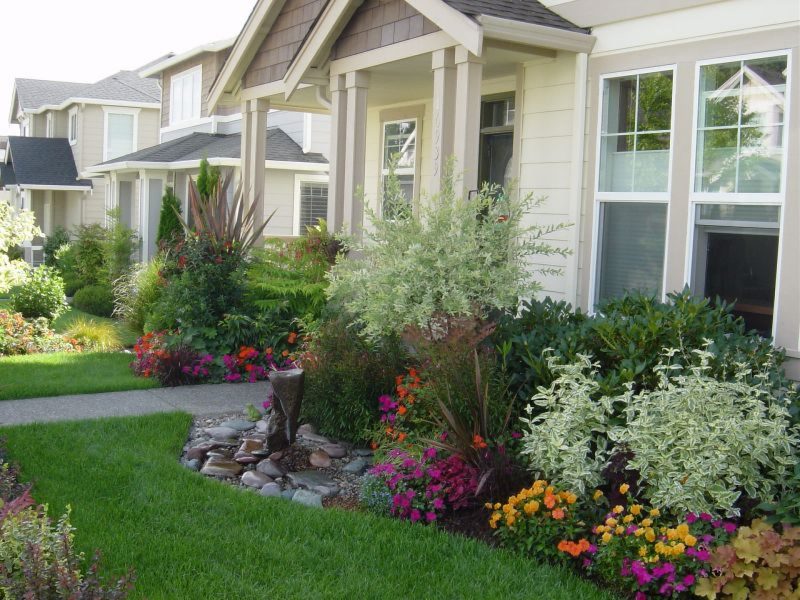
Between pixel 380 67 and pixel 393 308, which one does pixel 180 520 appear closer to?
pixel 393 308

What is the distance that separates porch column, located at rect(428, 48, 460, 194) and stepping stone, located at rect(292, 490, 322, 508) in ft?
12.4

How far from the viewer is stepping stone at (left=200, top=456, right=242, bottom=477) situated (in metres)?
6.39

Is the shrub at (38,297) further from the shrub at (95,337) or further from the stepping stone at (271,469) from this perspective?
the stepping stone at (271,469)

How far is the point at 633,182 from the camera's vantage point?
7957 mm

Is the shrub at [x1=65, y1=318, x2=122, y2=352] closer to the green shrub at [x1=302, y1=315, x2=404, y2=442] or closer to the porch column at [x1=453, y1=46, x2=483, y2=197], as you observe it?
the green shrub at [x1=302, y1=315, x2=404, y2=442]

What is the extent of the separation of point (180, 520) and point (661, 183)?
16.2 feet

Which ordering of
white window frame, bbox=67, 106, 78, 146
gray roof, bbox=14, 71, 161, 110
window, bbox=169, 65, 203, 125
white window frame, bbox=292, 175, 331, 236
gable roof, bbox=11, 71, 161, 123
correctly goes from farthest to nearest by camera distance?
white window frame, bbox=67, 106, 78, 146 < gray roof, bbox=14, 71, 161, 110 < gable roof, bbox=11, 71, 161, 123 < window, bbox=169, 65, 203, 125 < white window frame, bbox=292, 175, 331, 236

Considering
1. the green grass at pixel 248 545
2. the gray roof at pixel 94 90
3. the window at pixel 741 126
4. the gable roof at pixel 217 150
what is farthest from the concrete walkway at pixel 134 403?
the gray roof at pixel 94 90

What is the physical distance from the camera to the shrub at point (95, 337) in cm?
1222

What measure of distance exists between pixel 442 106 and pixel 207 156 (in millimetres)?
11075

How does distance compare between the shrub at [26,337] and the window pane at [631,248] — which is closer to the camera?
the window pane at [631,248]

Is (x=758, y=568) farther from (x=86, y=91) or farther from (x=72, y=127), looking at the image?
(x=72, y=127)

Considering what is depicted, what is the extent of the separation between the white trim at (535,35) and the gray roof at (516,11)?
14 cm

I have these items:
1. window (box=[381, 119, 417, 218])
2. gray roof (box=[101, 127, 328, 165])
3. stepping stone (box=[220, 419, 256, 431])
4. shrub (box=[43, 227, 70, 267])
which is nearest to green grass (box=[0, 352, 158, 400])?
stepping stone (box=[220, 419, 256, 431])
